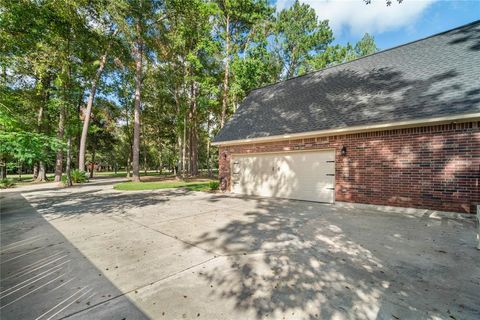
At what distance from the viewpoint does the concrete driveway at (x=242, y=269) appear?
2.46m

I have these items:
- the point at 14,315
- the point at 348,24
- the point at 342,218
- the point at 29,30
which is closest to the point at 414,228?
the point at 342,218

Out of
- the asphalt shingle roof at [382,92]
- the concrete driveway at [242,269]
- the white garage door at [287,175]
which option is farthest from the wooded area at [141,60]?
the white garage door at [287,175]

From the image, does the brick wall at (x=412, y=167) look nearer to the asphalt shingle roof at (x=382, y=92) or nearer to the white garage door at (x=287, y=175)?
the white garage door at (x=287, y=175)

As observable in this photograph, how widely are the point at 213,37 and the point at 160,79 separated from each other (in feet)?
21.1

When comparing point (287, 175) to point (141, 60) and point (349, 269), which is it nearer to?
point (349, 269)

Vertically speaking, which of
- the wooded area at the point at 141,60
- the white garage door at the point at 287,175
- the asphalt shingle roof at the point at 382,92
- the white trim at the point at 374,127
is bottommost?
the white garage door at the point at 287,175

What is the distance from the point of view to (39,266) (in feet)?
11.8

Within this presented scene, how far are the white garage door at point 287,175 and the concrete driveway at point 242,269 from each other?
262cm

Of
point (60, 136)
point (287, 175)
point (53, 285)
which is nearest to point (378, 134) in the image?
point (287, 175)

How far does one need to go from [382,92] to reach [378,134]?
77.4 inches

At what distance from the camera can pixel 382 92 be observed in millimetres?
8273

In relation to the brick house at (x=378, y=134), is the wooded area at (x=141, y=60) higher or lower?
higher

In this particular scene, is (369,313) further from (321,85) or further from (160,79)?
(160,79)

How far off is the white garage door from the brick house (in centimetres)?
4
